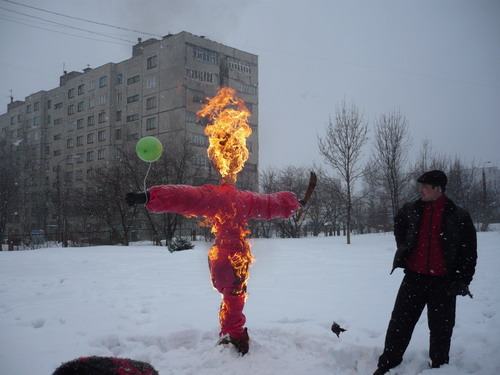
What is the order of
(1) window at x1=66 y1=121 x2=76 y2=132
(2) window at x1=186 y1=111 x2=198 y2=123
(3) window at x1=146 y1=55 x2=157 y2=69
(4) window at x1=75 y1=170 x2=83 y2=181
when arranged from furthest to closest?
(1) window at x1=66 y1=121 x2=76 y2=132 < (4) window at x1=75 y1=170 x2=83 y2=181 < (3) window at x1=146 y1=55 x2=157 y2=69 < (2) window at x1=186 y1=111 x2=198 y2=123

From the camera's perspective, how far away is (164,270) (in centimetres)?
1046

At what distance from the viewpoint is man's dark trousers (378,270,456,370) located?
3578 millimetres

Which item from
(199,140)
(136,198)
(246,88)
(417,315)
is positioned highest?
(246,88)

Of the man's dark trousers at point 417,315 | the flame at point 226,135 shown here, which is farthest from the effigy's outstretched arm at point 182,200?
the man's dark trousers at point 417,315

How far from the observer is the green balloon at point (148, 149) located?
4.12m

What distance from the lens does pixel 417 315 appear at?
3.75 m

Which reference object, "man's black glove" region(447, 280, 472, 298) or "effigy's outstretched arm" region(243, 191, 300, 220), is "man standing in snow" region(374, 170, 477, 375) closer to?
"man's black glove" region(447, 280, 472, 298)

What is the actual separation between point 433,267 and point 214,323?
9.76ft

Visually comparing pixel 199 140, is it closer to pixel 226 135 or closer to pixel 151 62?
pixel 151 62

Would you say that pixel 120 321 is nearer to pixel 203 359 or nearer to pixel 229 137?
pixel 203 359

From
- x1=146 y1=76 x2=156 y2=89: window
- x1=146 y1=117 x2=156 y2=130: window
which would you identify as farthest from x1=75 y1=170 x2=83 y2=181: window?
x1=146 y1=76 x2=156 y2=89: window

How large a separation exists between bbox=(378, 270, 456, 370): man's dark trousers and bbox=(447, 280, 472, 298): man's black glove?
64 millimetres

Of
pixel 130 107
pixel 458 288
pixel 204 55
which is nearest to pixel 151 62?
pixel 130 107

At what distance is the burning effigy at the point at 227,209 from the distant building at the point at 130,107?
78.8 feet
